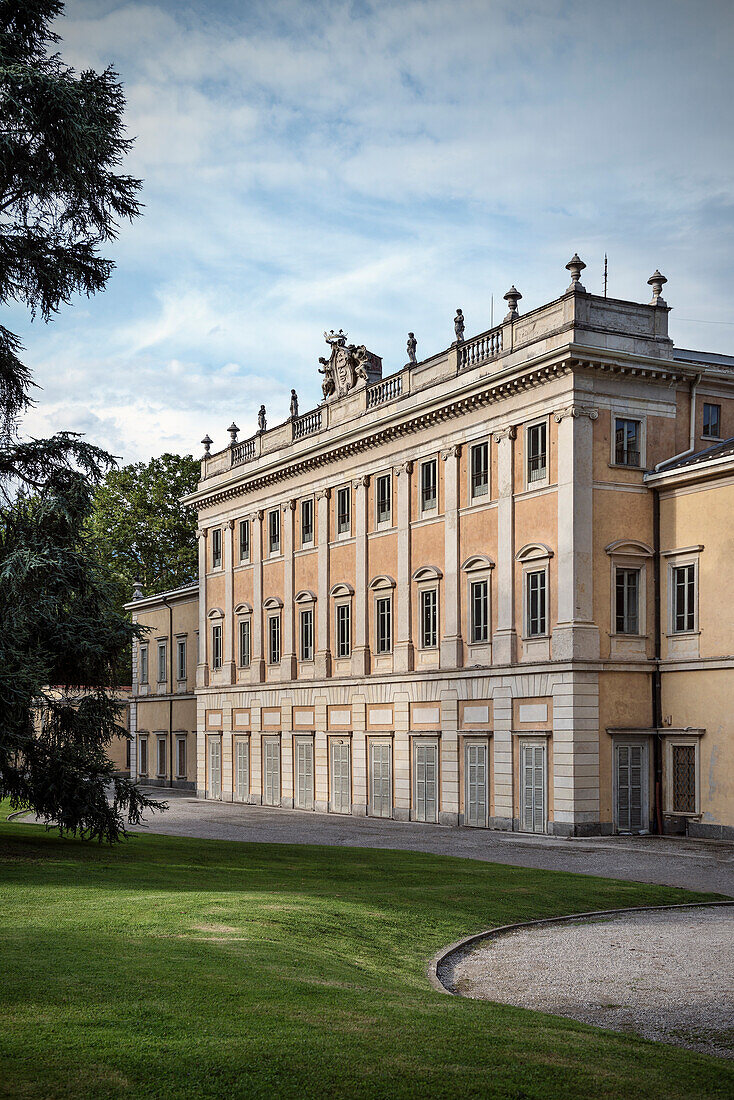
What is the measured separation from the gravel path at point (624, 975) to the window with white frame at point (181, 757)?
4566 cm

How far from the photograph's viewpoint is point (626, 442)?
34031 mm

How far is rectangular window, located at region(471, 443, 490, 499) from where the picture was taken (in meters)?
37.2

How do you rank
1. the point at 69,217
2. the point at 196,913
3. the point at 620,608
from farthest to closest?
the point at 620,608 < the point at 69,217 < the point at 196,913

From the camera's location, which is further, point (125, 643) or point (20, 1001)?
point (125, 643)

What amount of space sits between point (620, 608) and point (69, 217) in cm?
1841

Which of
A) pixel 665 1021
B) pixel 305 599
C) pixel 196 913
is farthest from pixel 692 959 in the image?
pixel 305 599

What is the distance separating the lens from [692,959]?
14266 millimetres

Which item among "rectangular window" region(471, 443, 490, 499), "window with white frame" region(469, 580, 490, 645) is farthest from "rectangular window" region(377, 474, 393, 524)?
"window with white frame" region(469, 580, 490, 645)

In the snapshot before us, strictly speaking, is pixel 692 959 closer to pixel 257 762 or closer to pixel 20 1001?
pixel 20 1001

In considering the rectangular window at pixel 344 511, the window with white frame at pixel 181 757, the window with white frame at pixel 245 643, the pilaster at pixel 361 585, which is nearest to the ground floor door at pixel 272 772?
the window with white frame at pixel 245 643

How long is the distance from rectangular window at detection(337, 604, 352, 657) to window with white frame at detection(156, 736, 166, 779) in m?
21.5

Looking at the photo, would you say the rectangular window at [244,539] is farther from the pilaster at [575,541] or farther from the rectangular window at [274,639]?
the pilaster at [575,541]

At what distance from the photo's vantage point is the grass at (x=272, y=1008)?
8078 mm

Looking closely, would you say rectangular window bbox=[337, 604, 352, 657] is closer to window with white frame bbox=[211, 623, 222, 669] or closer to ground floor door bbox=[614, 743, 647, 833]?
window with white frame bbox=[211, 623, 222, 669]
